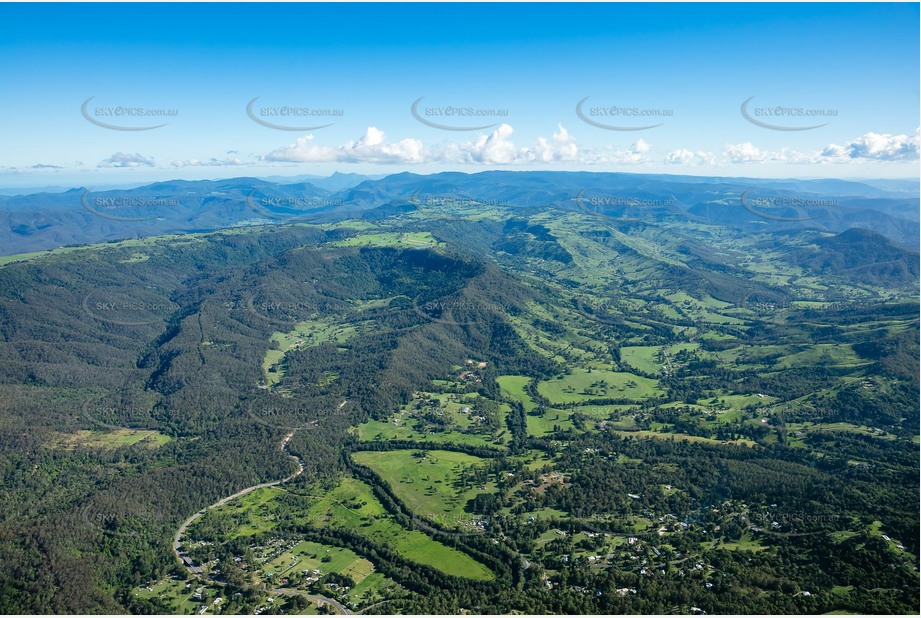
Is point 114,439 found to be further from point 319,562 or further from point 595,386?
point 595,386

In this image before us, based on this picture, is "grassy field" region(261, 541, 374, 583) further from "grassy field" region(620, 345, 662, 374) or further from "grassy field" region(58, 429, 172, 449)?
"grassy field" region(620, 345, 662, 374)

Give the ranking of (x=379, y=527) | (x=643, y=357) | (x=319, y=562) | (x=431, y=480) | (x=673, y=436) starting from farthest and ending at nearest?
(x=643, y=357) → (x=673, y=436) → (x=431, y=480) → (x=379, y=527) → (x=319, y=562)

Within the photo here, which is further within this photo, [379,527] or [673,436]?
[673,436]

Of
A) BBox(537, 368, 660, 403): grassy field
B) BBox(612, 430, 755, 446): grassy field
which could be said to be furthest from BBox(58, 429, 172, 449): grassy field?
BBox(612, 430, 755, 446): grassy field

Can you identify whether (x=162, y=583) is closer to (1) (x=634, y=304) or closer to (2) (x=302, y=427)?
(2) (x=302, y=427)

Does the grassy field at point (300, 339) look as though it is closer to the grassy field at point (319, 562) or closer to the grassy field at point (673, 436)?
the grassy field at point (319, 562)

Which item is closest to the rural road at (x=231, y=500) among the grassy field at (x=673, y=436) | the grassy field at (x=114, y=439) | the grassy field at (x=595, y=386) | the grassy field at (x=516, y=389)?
the grassy field at (x=114, y=439)

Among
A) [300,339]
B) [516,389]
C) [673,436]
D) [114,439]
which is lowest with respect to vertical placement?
[673,436]

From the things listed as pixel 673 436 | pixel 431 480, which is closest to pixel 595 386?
pixel 673 436

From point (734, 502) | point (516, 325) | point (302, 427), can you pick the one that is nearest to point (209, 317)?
point (302, 427)
